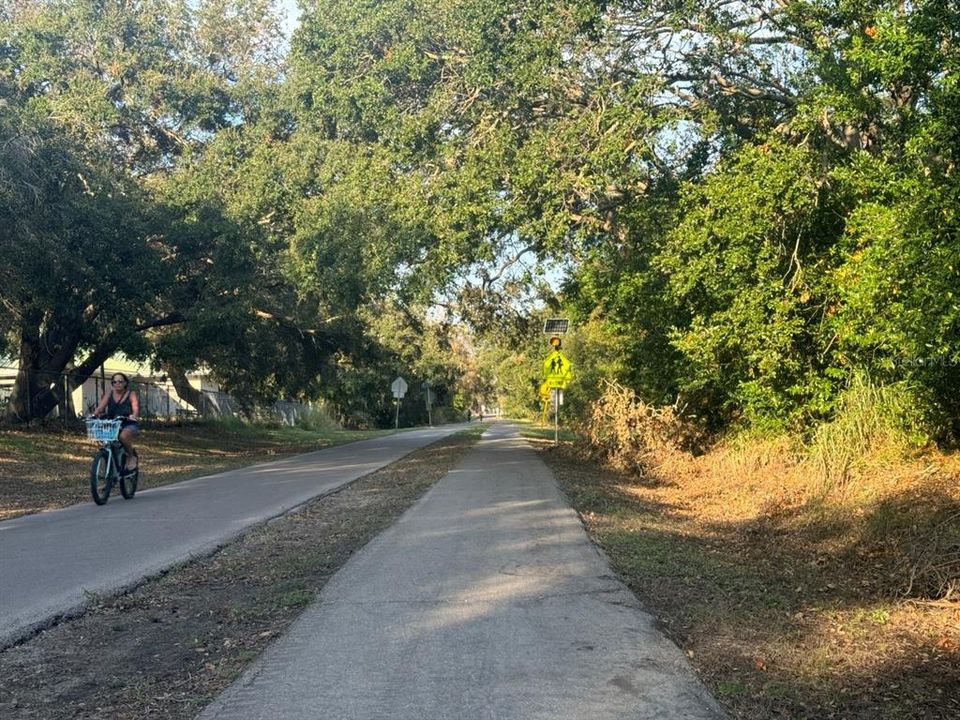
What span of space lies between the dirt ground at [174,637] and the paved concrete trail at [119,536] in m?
0.31

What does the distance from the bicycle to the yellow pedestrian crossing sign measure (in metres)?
11.9

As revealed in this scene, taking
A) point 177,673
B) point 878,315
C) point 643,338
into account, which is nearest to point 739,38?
point 643,338

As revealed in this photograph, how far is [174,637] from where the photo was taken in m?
6.23

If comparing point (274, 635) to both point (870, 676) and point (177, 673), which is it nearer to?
point (177, 673)

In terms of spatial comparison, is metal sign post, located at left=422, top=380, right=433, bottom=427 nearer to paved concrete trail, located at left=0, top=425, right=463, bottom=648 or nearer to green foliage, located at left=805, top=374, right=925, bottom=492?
paved concrete trail, located at left=0, top=425, right=463, bottom=648

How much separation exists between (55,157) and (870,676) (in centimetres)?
1967

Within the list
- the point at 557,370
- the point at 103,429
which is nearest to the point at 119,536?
the point at 103,429

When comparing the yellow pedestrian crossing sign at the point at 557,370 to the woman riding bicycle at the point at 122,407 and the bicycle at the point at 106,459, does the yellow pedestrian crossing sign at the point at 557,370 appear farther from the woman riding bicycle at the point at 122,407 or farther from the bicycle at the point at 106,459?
the bicycle at the point at 106,459

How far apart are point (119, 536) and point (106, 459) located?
3373 mm

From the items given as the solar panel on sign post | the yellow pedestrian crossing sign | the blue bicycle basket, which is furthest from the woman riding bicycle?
the yellow pedestrian crossing sign

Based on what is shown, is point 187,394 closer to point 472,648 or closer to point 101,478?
point 101,478

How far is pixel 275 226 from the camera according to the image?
2881cm

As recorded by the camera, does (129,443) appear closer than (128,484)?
Yes

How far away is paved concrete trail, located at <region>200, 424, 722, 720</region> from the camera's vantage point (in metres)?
4.72
